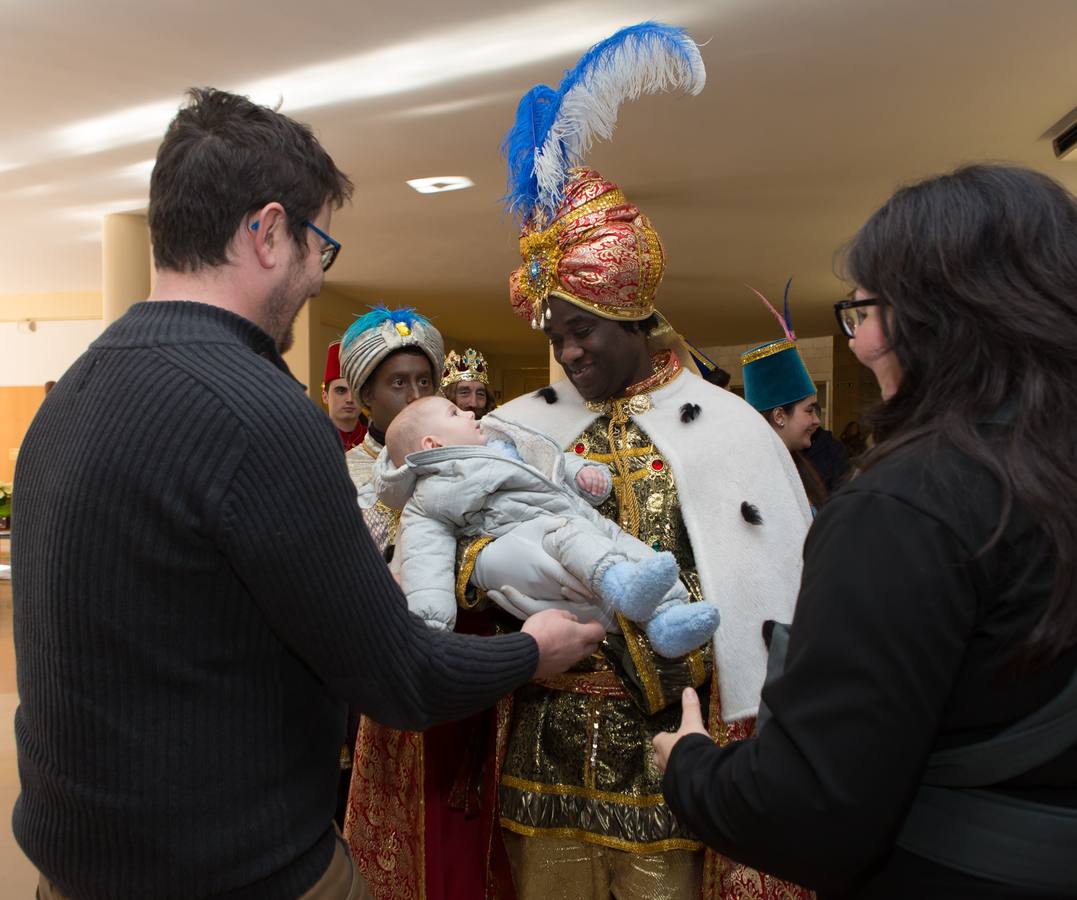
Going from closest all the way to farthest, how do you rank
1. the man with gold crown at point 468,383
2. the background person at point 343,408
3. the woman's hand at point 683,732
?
the woman's hand at point 683,732 < the background person at point 343,408 < the man with gold crown at point 468,383

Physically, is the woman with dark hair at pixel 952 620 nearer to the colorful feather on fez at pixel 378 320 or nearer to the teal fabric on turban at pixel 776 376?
the colorful feather on fez at pixel 378 320

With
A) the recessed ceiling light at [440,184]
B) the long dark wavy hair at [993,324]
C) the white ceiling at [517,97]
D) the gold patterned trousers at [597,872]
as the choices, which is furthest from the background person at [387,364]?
the recessed ceiling light at [440,184]

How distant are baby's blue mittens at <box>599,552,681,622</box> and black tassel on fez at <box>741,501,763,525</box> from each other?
0.40 metres

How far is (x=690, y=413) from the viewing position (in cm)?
212

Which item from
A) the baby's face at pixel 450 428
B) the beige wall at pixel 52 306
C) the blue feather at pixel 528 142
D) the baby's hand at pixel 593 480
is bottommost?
the beige wall at pixel 52 306

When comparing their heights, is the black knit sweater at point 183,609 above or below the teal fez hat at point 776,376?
above

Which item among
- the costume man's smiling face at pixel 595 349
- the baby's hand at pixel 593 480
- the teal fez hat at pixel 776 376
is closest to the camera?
the baby's hand at pixel 593 480

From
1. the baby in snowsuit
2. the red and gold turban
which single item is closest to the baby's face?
the baby in snowsuit

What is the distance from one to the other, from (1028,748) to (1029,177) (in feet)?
2.01

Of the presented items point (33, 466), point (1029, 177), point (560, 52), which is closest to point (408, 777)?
point (33, 466)

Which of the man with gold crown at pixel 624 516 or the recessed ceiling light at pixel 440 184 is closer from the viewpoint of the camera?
the man with gold crown at pixel 624 516

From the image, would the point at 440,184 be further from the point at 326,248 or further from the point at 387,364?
the point at 326,248

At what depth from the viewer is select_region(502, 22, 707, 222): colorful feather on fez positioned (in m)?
2.22

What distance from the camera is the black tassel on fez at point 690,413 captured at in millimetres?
2123
